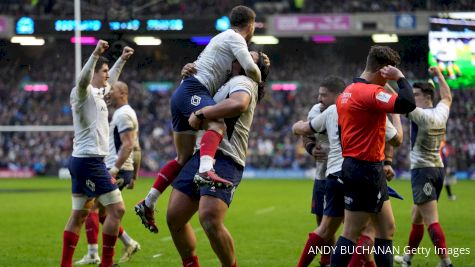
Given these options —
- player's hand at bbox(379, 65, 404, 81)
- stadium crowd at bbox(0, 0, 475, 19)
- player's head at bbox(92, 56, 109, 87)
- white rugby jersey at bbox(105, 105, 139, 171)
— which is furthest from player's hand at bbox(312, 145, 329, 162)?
stadium crowd at bbox(0, 0, 475, 19)

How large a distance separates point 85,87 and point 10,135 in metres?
33.0

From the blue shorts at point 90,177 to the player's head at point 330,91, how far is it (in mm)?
2483

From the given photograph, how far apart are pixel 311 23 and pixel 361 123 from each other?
97.9 ft

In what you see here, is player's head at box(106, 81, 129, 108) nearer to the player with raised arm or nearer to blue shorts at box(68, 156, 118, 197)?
blue shorts at box(68, 156, 118, 197)

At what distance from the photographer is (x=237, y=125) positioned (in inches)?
286

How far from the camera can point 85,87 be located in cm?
879

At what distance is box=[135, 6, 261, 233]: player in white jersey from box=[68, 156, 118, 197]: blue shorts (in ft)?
4.94

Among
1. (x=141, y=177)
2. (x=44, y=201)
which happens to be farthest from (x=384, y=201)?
(x=141, y=177)

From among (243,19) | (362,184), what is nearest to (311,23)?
(243,19)

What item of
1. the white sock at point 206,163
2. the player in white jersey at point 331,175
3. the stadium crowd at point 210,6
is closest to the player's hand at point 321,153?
the player in white jersey at point 331,175

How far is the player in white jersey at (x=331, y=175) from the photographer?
8242 mm

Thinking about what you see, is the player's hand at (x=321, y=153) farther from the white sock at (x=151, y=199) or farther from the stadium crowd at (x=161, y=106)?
the stadium crowd at (x=161, y=106)

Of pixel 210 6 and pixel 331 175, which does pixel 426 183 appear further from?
pixel 210 6

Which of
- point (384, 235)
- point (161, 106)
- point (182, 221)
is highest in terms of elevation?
point (182, 221)
